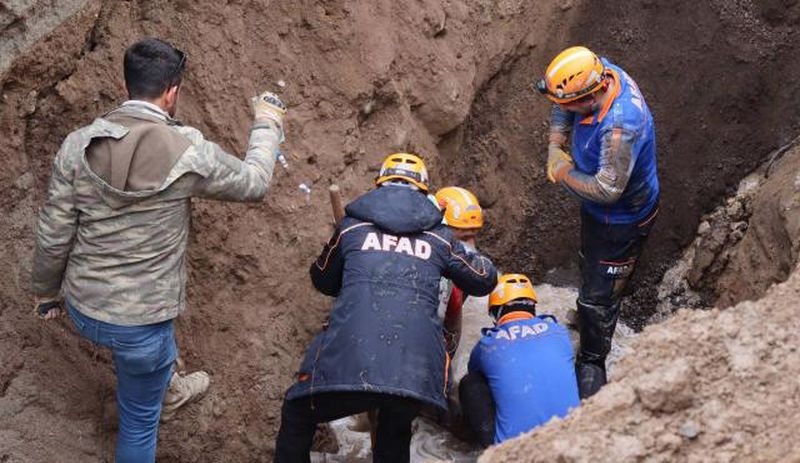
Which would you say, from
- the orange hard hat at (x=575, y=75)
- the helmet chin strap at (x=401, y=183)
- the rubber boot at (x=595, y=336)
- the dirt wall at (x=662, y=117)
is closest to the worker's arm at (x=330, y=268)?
the helmet chin strap at (x=401, y=183)

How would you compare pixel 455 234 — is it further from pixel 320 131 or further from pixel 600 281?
pixel 320 131

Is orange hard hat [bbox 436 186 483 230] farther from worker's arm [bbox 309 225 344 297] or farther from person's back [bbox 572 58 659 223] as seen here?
worker's arm [bbox 309 225 344 297]

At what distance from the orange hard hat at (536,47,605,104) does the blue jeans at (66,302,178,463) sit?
2.47 metres

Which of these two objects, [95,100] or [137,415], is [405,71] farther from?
[137,415]

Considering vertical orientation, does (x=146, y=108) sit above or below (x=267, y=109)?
above

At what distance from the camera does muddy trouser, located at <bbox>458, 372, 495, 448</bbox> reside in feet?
16.2

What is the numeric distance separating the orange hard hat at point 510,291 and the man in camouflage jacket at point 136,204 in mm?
1701

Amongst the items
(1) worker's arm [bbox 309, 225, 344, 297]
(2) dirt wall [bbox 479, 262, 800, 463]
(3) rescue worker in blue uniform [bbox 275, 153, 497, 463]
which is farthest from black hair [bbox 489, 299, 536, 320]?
(2) dirt wall [bbox 479, 262, 800, 463]

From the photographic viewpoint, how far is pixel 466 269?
4449mm

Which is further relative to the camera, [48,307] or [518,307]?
[518,307]

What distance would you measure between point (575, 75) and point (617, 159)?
0.52 metres

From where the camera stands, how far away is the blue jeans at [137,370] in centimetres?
393

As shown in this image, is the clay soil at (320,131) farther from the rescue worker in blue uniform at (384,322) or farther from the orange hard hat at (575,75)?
the orange hard hat at (575,75)

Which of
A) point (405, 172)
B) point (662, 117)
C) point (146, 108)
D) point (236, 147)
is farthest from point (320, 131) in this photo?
point (662, 117)
